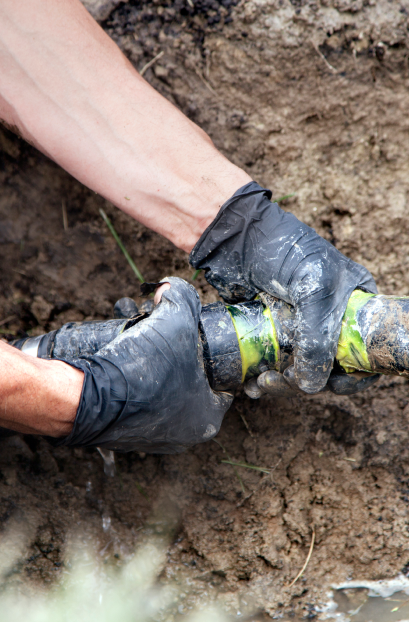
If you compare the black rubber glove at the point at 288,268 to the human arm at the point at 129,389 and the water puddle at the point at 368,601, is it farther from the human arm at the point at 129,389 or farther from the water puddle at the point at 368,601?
the water puddle at the point at 368,601

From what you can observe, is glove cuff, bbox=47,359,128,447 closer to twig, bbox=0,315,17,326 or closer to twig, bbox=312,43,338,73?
twig, bbox=0,315,17,326

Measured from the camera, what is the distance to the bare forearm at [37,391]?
1441 mm

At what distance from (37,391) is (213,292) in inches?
40.0

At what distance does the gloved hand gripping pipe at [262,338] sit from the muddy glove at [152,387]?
82 millimetres

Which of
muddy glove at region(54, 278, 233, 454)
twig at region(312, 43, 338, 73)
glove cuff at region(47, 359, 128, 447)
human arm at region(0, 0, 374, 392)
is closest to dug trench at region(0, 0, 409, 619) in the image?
twig at region(312, 43, 338, 73)

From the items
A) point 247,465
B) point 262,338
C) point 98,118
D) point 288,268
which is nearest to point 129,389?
point 262,338

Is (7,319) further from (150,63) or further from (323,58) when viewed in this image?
(323,58)

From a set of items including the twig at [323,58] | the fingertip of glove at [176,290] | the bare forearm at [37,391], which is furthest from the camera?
the twig at [323,58]

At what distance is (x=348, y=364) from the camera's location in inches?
65.8

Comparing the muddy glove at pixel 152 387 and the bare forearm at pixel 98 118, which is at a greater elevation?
the bare forearm at pixel 98 118

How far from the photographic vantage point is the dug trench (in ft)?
6.51

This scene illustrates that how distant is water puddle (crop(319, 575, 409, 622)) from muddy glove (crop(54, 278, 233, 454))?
34.4 inches

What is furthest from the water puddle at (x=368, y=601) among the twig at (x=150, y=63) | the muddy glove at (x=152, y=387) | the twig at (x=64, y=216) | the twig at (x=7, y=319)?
the twig at (x=150, y=63)

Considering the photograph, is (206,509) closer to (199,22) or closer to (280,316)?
(280,316)
